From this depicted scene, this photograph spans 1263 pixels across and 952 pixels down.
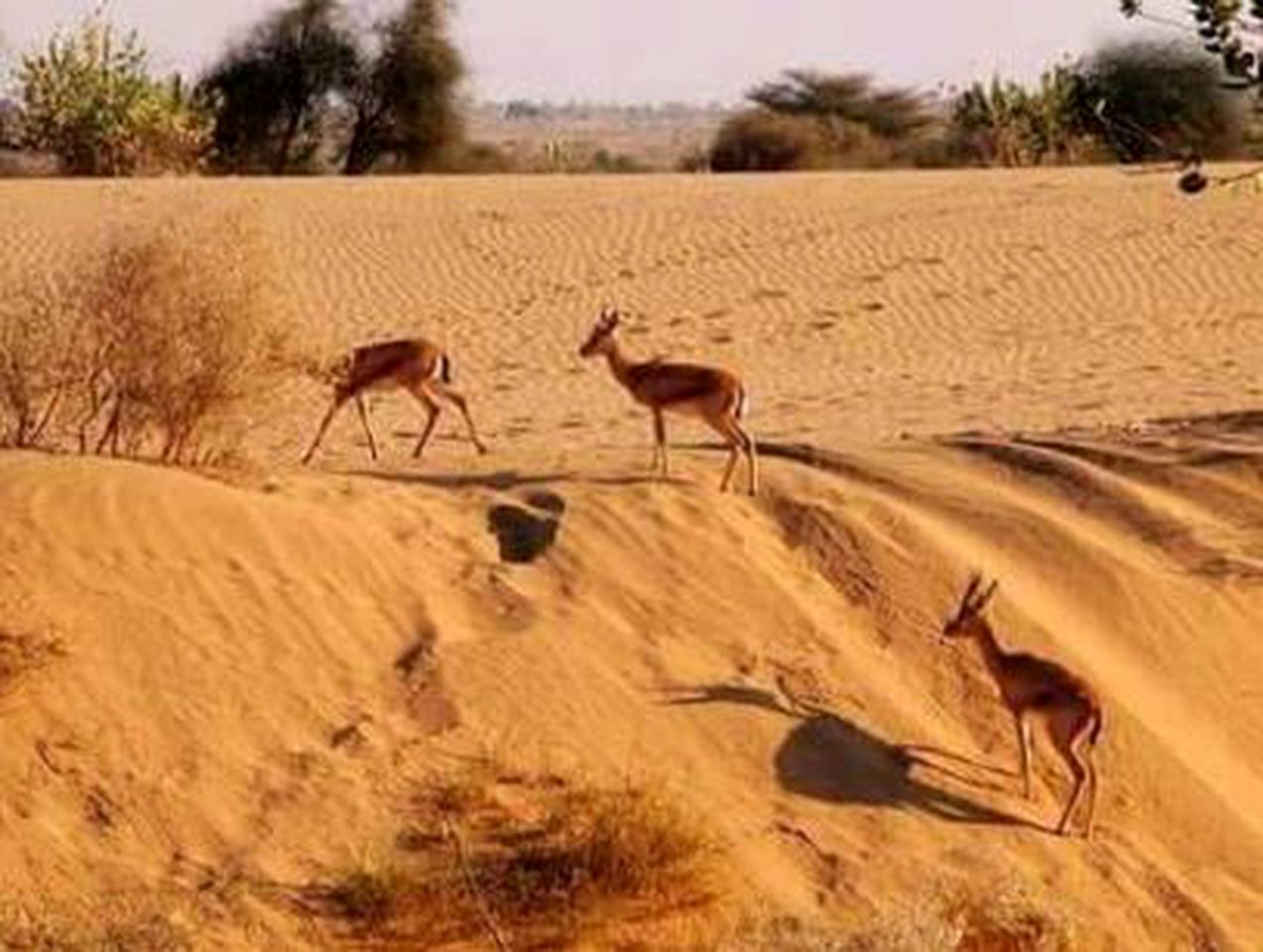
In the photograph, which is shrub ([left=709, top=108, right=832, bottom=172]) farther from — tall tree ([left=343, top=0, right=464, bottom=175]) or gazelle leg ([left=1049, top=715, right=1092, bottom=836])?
gazelle leg ([left=1049, top=715, right=1092, bottom=836])

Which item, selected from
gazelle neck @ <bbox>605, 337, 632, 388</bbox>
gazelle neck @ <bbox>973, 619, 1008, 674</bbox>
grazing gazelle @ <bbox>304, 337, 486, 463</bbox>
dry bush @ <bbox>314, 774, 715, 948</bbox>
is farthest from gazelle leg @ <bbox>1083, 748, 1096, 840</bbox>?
grazing gazelle @ <bbox>304, 337, 486, 463</bbox>

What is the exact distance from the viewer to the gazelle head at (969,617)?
12812 millimetres

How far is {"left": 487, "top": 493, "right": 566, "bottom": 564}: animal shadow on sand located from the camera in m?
13.4

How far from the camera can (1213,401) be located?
21234mm

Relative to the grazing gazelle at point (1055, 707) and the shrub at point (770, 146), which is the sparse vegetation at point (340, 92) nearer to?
the shrub at point (770, 146)

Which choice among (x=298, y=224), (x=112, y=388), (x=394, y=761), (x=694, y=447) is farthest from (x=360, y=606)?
(x=298, y=224)

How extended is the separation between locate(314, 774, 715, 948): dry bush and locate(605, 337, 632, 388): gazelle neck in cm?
400

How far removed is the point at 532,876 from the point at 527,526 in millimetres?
2845

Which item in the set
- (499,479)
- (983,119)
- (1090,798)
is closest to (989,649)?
(1090,798)

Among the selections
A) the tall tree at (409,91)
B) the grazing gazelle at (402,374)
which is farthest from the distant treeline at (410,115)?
the grazing gazelle at (402,374)

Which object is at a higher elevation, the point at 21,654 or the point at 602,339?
the point at 602,339

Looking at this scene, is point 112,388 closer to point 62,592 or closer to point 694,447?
point 62,592

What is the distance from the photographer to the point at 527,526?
13570mm

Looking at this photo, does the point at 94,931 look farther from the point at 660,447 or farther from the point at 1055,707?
the point at 660,447
